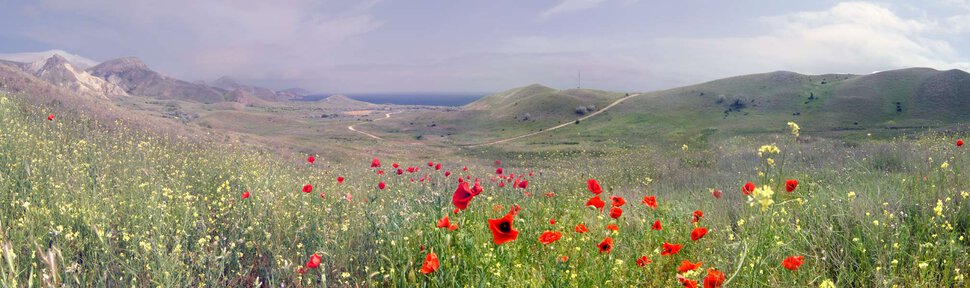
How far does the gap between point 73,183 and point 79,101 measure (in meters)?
18.6

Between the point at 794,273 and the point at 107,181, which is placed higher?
the point at 107,181

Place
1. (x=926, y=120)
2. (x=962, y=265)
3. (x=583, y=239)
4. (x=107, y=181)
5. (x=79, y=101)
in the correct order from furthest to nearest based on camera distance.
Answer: (x=926, y=120), (x=79, y=101), (x=107, y=181), (x=583, y=239), (x=962, y=265)

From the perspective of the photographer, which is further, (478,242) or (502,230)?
(478,242)

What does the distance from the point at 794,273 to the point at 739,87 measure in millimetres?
88136

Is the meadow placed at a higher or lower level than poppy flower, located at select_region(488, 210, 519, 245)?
lower

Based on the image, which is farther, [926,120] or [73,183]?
[926,120]

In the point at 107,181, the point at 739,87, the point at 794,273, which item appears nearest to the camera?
the point at 794,273

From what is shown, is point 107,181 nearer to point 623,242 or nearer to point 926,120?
point 623,242

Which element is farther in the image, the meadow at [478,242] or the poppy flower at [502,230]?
the meadow at [478,242]

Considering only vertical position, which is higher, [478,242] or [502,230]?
[502,230]

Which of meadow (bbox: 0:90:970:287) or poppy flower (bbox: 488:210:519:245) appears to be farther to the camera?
meadow (bbox: 0:90:970:287)

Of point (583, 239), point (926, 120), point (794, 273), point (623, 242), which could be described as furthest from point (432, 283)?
point (926, 120)

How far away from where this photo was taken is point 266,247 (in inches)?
181

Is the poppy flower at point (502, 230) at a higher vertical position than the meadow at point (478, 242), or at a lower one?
higher
